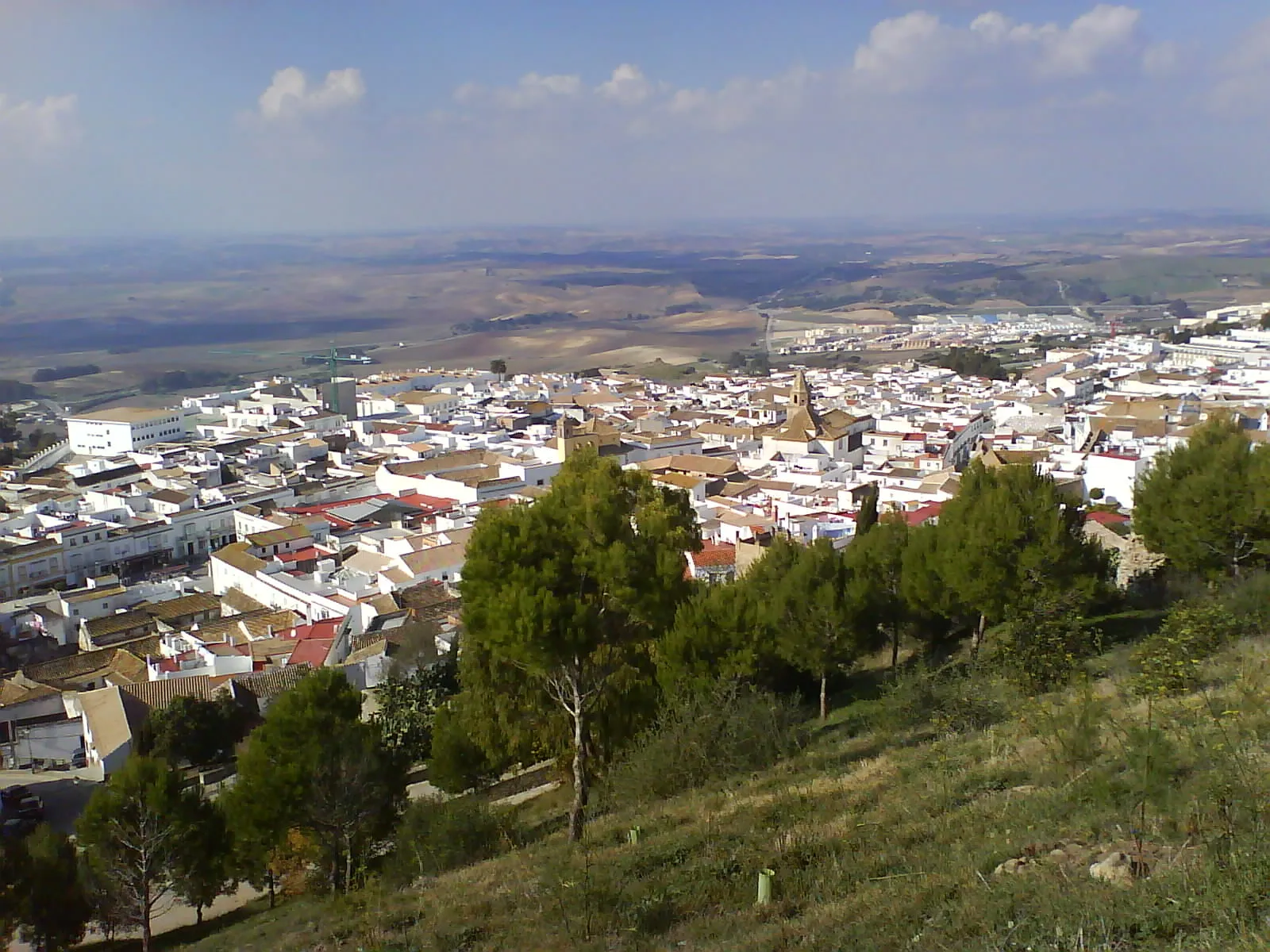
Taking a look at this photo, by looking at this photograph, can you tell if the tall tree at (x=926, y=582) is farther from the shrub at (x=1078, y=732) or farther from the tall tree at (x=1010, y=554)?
the shrub at (x=1078, y=732)

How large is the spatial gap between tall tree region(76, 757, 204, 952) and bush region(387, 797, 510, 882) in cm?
254

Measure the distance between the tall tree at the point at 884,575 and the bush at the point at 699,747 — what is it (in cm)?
334

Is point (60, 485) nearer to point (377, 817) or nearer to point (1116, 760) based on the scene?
point (377, 817)

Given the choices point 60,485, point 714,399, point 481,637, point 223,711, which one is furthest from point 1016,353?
point 481,637

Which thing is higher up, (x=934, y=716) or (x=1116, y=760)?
(x=1116, y=760)

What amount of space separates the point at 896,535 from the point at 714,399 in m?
32.4

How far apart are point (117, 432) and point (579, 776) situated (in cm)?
3745

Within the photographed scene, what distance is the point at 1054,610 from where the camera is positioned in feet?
29.2

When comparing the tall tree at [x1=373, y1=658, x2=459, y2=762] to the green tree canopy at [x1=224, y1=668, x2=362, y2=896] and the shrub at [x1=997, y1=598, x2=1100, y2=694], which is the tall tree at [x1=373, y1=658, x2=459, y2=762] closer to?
the green tree canopy at [x1=224, y1=668, x2=362, y2=896]

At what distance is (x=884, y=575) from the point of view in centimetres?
1201

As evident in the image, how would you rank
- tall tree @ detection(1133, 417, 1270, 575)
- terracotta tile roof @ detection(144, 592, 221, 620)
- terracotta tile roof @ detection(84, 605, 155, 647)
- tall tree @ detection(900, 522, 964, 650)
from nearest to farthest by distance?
tall tree @ detection(1133, 417, 1270, 575)
tall tree @ detection(900, 522, 964, 650)
terracotta tile roof @ detection(84, 605, 155, 647)
terracotta tile roof @ detection(144, 592, 221, 620)

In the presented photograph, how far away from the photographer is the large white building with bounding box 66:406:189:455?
129 feet

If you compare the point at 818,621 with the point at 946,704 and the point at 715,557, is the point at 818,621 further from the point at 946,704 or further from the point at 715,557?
the point at 715,557

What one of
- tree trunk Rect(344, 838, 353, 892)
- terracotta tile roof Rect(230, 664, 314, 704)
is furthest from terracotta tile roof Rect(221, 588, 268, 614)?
tree trunk Rect(344, 838, 353, 892)
